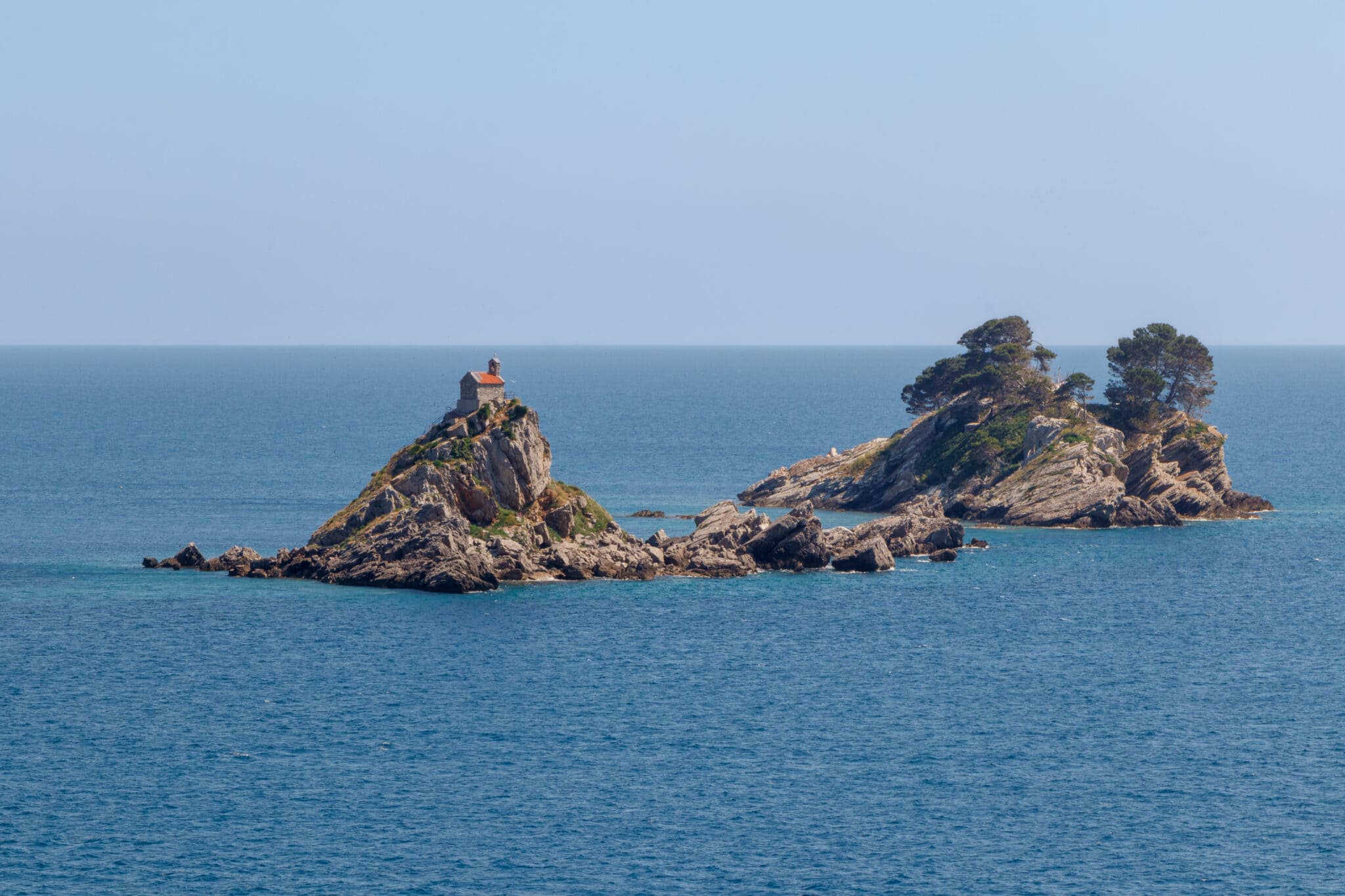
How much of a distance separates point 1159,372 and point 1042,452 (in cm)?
2171

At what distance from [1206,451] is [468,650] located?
3631 inches

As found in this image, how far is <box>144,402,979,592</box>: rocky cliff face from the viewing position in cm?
11812

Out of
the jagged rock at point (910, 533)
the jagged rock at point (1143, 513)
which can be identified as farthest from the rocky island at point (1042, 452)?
the jagged rock at point (910, 533)

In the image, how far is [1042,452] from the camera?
520 ft

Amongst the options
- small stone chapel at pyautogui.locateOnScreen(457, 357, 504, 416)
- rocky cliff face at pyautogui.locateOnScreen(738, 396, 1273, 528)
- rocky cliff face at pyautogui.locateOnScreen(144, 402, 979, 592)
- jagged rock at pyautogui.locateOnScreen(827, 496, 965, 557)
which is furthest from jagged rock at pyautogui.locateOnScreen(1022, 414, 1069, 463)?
small stone chapel at pyautogui.locateOnScreen(457, 357, 504, 416)

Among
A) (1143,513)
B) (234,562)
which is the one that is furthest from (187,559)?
(1143,513)

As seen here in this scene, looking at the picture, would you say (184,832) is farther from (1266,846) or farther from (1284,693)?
(1284,693)

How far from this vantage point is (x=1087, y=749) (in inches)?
3157

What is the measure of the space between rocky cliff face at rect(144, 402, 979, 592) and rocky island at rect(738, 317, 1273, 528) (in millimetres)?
24361

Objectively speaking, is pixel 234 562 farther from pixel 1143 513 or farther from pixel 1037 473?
pixel 1143 513

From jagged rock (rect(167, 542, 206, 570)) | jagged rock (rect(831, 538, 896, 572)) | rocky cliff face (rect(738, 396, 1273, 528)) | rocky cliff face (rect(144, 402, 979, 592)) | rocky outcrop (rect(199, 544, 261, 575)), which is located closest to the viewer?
rocky cliff face (rect(144, 402, 979, 592))

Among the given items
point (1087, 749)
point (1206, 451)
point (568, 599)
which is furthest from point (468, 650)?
point (1206, 451)

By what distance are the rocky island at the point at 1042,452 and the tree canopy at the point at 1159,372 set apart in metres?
0.15

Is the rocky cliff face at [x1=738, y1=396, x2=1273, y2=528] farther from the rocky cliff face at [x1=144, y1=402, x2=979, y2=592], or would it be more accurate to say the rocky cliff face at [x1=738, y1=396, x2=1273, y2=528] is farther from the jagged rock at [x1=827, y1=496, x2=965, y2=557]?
the rocky cliff face at [x1=144, y1=402, x2=979, y2=592]
